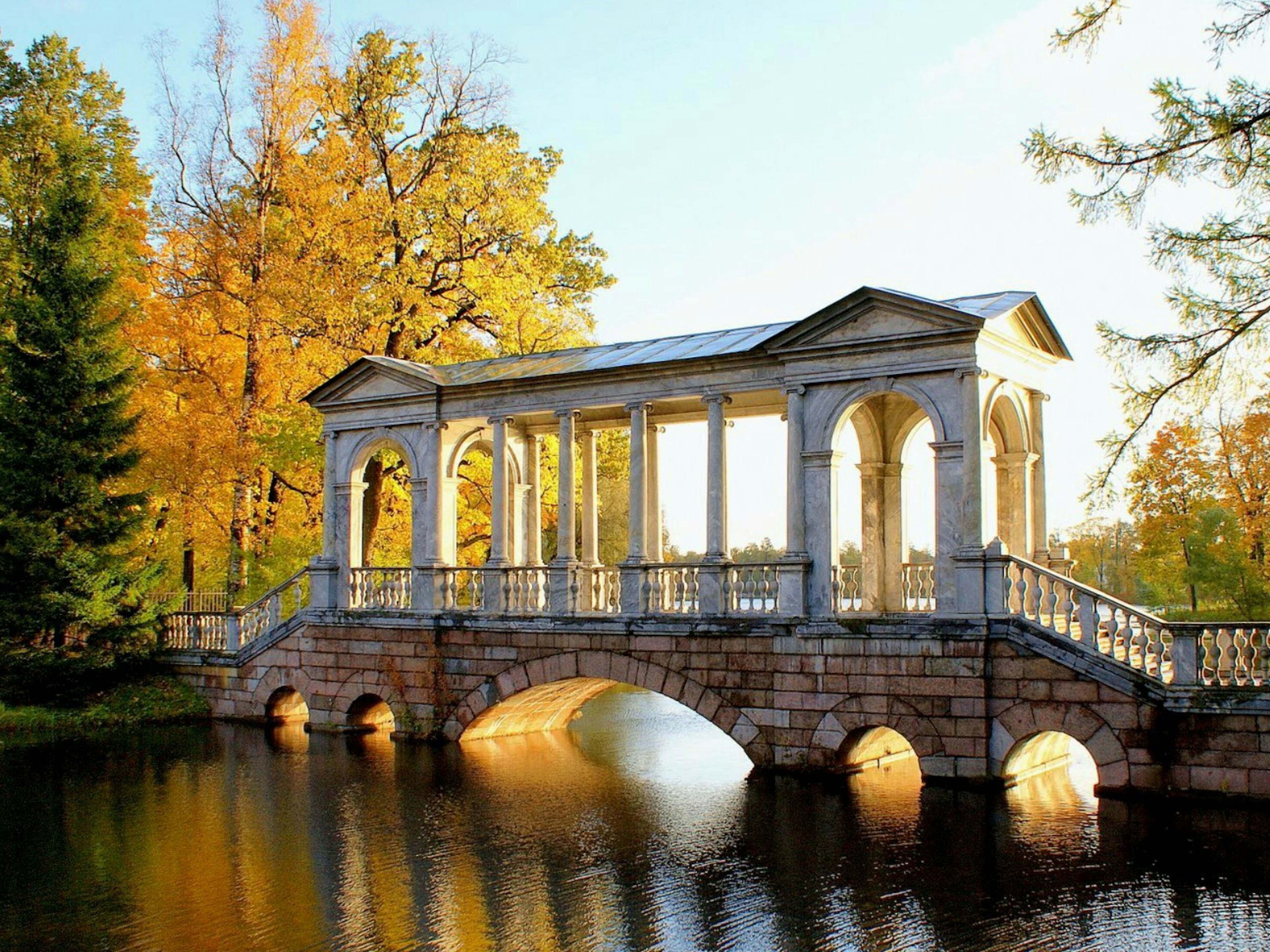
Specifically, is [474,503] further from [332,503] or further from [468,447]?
[332,503]

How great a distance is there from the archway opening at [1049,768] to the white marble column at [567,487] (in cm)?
654

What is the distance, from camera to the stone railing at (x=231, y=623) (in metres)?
19.9

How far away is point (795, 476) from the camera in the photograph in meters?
14.9

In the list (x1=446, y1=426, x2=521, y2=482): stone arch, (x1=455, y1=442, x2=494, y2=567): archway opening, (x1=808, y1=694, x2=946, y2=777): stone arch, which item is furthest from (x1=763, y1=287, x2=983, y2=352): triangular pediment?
Result: (x1=455, y1=442, x2=494, y2=567): archway opening

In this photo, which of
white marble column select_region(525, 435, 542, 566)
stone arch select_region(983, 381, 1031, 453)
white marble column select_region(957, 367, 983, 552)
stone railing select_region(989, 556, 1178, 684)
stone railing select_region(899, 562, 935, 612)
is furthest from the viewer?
white marble column select_region(525, 435, 542, 566)

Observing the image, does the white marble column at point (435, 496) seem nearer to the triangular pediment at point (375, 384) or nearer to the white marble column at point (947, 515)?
the triangular pediment at point (375, 384)

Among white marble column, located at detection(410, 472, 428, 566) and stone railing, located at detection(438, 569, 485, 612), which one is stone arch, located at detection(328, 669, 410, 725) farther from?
white marble column, located at detection(410, 472, 428, 566)

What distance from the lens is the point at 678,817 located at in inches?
498

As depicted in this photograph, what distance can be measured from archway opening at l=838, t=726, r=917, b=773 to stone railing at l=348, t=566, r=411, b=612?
7.34m

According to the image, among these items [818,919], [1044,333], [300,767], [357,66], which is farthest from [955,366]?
[357,66]

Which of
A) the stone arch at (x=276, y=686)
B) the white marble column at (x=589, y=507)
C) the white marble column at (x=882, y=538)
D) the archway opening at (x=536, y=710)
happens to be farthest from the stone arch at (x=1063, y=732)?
the stone arch at (x=276, y=686)

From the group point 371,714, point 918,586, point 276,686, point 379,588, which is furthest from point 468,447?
point 918,586

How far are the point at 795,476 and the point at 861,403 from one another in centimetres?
128

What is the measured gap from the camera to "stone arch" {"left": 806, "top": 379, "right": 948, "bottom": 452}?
45.4 ft
